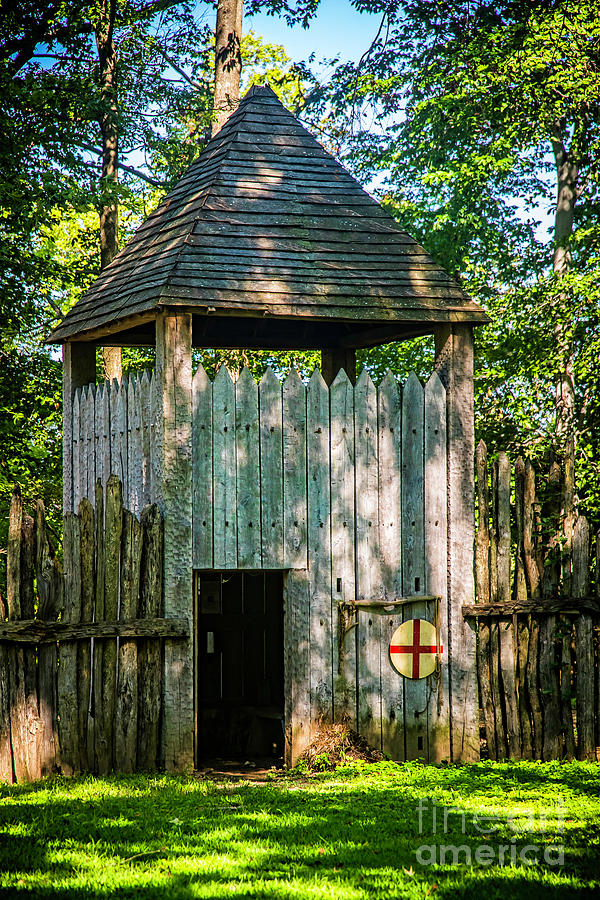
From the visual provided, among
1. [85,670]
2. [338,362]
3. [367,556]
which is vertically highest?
[338,362]

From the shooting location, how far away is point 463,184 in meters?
19.2

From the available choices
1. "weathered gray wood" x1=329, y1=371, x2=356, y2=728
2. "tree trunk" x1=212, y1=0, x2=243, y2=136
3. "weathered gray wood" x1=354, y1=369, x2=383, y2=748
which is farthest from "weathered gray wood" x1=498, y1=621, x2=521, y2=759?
"tree trunk" x1=212, y1=0, x2=243, y2=136

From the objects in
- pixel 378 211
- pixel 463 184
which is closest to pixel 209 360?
pixel 463 184

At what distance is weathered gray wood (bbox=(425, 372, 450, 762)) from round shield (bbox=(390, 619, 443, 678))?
11 centimetres

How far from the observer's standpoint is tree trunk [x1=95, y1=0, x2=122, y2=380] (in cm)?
1605

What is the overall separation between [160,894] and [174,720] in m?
3.05

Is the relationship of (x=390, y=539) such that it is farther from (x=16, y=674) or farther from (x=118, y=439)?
(x=16, y=674)

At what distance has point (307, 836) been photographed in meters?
5.71

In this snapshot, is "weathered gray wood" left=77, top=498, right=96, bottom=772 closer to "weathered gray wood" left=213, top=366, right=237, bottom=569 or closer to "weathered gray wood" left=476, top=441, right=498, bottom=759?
"weathered gray wood" left=213, top=366, right=237, bottom=569

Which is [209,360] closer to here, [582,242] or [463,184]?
[463,184]

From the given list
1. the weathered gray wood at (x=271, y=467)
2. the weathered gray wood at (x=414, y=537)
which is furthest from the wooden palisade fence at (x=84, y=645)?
the weathered gray wood at (x=414, y=537)

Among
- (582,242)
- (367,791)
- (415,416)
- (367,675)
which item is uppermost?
(582,242)

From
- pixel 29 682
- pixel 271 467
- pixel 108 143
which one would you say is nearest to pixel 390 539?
pixel 271 467

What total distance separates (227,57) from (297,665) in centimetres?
1124
